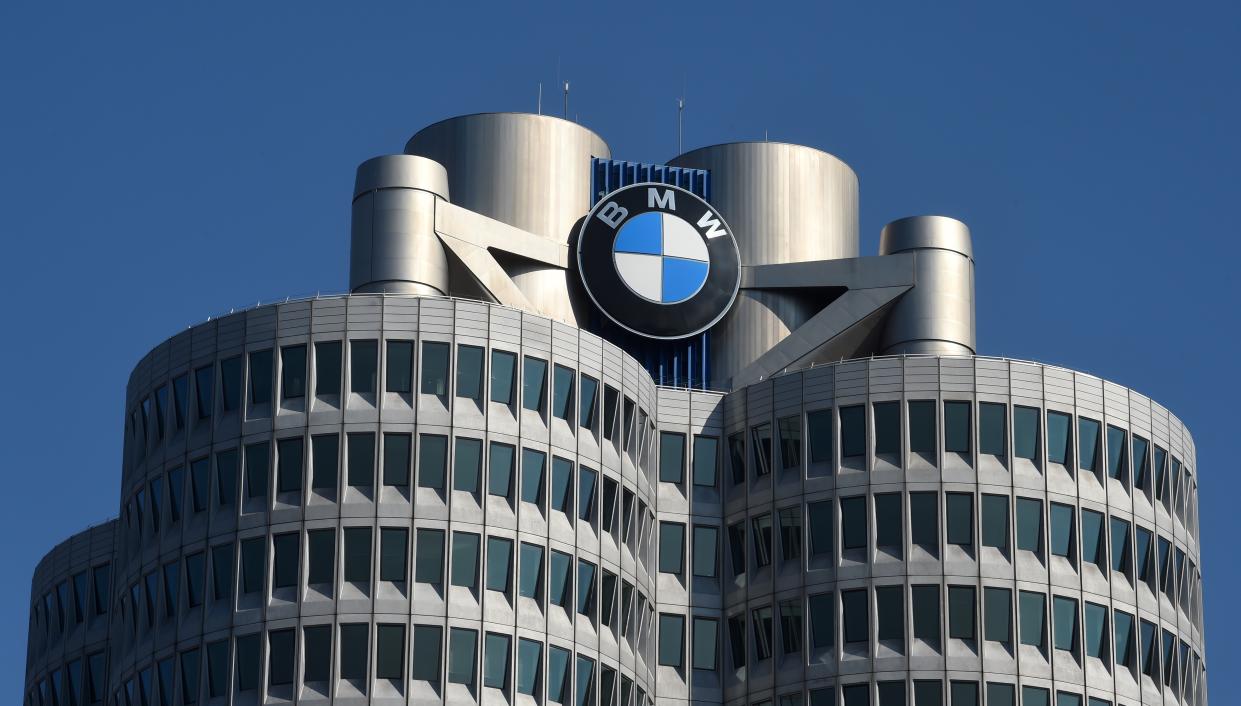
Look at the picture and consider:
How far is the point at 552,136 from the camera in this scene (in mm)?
130500

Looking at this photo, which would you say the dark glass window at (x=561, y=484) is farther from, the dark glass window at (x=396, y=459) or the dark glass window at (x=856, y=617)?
the dark glass window at (x=856, y=617)

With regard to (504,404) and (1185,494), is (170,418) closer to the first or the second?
(504,404)

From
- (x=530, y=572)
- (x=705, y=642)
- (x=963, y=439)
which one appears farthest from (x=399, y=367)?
(x=963, y=439)

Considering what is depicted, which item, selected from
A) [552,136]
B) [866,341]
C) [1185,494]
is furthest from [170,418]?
[1185,494]

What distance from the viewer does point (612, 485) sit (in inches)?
4643

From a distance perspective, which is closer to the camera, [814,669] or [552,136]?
[814,669]

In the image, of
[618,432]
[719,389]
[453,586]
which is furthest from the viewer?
[719,389]

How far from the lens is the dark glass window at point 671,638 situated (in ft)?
397

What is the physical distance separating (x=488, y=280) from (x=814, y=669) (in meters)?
22.0

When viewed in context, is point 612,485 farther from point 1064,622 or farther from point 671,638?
point 1064,622

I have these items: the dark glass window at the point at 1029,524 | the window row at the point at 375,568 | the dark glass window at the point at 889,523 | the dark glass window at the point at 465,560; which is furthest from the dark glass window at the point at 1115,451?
the dark glass window at the point at 465,560

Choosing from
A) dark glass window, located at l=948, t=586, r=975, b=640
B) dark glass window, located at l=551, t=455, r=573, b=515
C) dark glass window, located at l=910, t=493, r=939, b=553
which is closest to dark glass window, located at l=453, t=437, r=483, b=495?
dark glass window, located at l=551, t=455, r=573, b=515

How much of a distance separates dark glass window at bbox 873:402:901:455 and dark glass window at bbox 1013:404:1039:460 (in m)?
4.91

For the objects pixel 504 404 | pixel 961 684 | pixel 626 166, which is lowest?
pixel 961 684
